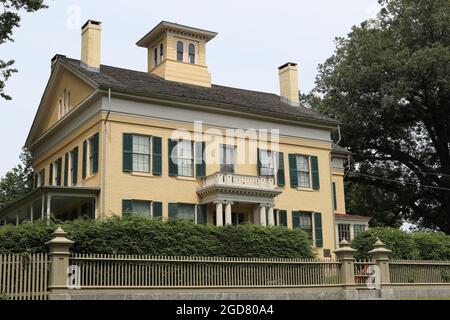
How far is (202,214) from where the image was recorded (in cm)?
2950

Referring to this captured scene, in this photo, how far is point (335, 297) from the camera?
21.1 metres

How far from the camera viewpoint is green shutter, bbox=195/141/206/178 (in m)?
29.8

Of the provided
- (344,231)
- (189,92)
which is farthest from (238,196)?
(344,231)

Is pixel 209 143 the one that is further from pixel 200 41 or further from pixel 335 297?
pixel 335 297

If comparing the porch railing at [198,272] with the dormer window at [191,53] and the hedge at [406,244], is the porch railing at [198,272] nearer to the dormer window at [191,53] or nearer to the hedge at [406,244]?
the hedge at [406,244]

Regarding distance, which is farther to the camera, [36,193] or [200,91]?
[200,91]

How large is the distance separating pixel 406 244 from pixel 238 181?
792 cm

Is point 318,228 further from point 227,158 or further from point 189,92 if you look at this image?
point 189,92

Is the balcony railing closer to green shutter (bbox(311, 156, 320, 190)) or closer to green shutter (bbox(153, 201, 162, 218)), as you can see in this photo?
green shutter (bbox(153, 201, 162, 218))

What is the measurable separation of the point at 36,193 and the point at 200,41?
1325 cm

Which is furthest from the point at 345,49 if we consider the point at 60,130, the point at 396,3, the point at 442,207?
the point at 60,130

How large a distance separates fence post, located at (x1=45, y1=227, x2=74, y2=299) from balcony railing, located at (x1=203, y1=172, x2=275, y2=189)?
12.3 metres

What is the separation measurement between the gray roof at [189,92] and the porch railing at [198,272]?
1136 centimetres

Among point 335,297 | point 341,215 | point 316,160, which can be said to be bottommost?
point 335,297
